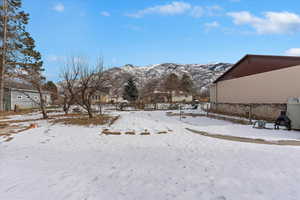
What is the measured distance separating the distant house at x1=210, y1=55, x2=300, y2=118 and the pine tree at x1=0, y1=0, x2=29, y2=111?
19.2 m

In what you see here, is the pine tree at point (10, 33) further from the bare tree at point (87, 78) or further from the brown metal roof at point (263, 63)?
the brown metal roof at point (263, 63)

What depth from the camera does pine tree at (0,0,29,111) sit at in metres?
13.0

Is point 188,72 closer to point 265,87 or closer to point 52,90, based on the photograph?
point 52,90

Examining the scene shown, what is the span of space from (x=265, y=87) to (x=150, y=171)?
10.9m

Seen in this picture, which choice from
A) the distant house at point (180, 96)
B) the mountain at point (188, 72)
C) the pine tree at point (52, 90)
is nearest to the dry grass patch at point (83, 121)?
the pine tree at point (52, 90)

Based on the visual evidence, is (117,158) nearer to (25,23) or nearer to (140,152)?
(140,152)

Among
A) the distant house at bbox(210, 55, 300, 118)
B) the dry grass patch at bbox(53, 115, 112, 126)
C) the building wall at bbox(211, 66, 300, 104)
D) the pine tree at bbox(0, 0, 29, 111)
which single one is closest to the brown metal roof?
the distant house at bbox(210, 55, 300, 118)

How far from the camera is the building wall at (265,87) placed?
28.9 ft

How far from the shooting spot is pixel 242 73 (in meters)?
14.1

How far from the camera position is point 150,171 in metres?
3.28

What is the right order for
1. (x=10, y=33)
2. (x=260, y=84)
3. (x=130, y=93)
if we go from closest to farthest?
1. (x=260, y=84)
2. (x=10, y=33)
3. (x=130, y=93)

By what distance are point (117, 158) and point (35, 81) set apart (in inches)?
488

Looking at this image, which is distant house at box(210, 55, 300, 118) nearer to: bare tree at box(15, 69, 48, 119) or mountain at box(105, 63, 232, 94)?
bare tree at box(15, 69, 48, 119)

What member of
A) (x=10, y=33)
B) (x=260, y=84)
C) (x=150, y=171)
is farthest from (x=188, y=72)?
(x=150, y=171)
